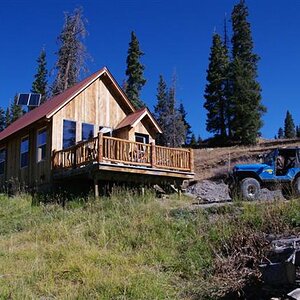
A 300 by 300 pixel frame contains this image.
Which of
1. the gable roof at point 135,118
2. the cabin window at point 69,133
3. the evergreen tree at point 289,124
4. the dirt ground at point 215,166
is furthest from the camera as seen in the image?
the evergreen tree at point 289,124

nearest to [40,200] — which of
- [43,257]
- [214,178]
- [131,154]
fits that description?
[131,154]

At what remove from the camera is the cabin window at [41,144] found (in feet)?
73.7

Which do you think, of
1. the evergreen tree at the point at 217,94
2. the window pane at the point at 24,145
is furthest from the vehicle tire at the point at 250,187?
the evergreen tree at the point at 217,94

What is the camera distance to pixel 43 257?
413 inches

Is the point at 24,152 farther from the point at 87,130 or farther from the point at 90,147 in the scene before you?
the point at 90,147

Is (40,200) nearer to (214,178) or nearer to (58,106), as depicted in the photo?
(58,106)

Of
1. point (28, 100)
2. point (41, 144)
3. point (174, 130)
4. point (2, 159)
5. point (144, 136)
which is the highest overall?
point (174, 130)

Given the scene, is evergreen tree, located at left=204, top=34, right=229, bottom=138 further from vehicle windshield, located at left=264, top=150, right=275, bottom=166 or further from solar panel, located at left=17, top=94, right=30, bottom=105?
vehicle windshield, located at left=264, top=150, right=275, bottom=166

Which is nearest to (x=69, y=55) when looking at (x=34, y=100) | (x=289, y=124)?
(x=34, y=100)

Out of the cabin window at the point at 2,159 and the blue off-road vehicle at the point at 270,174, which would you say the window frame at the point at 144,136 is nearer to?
the blue off-road vehicle at the point at 270,174

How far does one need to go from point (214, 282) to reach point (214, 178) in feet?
91.9

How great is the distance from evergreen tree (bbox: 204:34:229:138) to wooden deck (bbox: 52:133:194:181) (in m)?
39.5

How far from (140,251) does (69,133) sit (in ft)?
43.3

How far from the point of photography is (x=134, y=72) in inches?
2243
